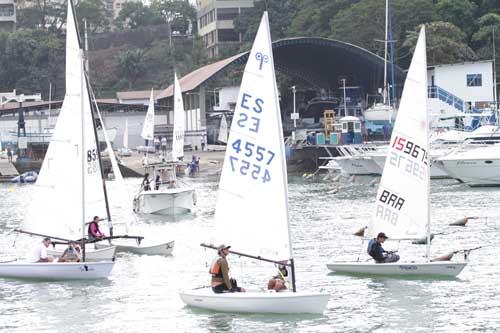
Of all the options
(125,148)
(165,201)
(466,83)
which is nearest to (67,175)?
(165,201)

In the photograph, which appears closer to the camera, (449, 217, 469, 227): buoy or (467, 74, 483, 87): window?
(449, 217, 469, 227): buoy

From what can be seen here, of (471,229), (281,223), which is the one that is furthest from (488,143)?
(281,223)

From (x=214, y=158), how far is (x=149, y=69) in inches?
2762

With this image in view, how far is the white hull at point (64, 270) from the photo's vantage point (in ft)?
102

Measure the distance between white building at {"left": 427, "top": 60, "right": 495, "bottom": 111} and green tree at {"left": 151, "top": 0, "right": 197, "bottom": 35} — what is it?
85309 millimetres

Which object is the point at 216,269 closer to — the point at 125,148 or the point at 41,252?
the point at 41,252

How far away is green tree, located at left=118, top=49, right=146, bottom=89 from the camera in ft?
533

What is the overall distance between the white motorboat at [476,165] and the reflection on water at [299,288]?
662 inches

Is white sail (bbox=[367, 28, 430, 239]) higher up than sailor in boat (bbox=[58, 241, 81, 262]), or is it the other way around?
white sail (bbox=[367, 28, 430, 239])

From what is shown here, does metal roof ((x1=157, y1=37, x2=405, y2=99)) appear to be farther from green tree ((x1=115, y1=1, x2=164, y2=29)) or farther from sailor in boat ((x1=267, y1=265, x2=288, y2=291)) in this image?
green tree ((x1=115, y1=1, x2=164, y2=29))

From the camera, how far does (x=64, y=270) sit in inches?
1231

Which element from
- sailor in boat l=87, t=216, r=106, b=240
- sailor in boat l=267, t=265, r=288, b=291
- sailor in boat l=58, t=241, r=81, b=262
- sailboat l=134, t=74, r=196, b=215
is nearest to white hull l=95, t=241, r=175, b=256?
sailor in boat l=87, t=216, r=106, b=240

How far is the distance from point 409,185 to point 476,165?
32.8m

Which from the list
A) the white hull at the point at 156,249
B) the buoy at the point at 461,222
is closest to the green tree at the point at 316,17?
the buoy at the point at 461,222
